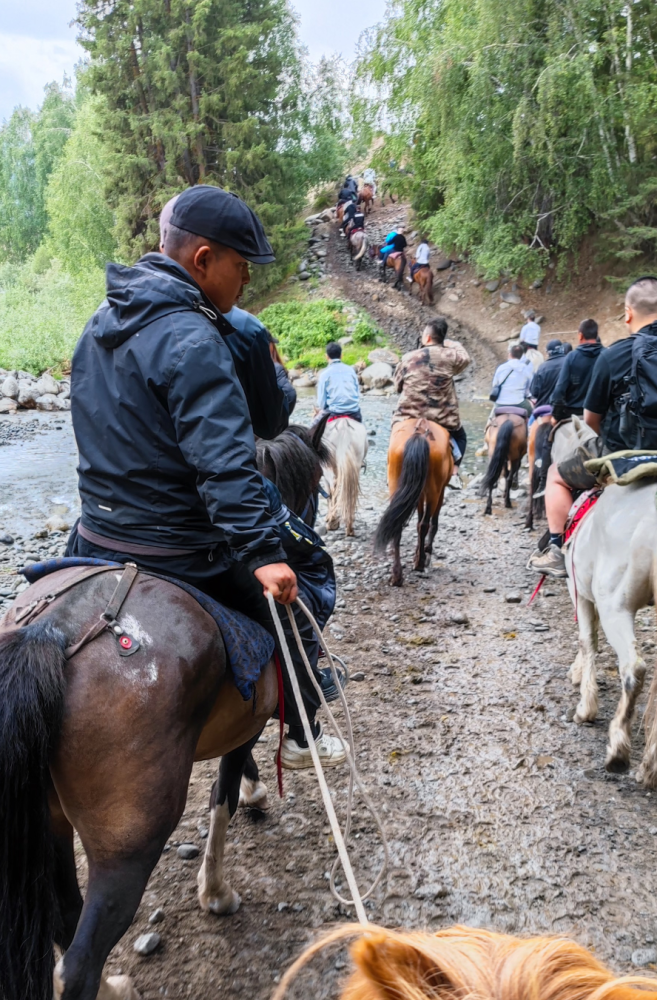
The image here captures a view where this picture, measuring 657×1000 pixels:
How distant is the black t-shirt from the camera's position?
13.4 ft

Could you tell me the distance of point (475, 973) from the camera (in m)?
0.90

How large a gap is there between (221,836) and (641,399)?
3137 millimetres

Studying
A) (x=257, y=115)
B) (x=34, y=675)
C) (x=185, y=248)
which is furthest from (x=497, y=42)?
(x=34, y=675)

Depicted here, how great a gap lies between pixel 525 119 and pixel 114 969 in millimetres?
21103

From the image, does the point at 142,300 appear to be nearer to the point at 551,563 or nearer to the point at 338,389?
the point at 551,563

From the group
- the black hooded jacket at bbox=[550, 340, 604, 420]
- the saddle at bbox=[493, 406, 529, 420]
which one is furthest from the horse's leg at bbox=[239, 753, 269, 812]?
the saddle at bbox=[493, 406, 529, 420]

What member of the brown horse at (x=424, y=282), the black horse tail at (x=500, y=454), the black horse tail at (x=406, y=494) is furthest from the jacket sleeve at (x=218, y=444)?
the brown horse at (x=424, y=282)

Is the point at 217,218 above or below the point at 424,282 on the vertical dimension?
below

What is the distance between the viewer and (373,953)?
34.4 inches

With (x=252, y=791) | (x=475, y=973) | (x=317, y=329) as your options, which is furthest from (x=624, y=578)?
(x=317, y=329)

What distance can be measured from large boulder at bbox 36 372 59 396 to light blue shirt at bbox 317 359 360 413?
14495 millimetres

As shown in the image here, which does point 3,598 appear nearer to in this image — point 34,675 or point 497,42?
point 34,675

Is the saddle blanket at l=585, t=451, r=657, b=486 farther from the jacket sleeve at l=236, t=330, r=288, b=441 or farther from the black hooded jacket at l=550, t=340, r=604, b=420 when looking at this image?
the black hooded jacket at l=550, t=340, r=604, b=420

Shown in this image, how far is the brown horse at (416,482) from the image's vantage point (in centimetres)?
688
